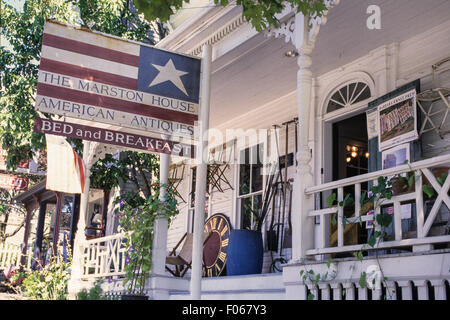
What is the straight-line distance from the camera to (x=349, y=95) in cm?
775

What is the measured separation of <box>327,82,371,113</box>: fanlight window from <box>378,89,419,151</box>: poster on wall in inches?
23.0

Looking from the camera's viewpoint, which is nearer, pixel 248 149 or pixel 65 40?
pixel 65 40

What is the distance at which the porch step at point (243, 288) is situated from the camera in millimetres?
5984

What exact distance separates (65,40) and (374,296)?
156 inches

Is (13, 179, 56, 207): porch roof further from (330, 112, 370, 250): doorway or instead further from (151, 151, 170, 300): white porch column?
(330, 112, 370, 250): doorway

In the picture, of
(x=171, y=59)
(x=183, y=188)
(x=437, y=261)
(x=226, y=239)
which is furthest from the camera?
(x=183, y=188)

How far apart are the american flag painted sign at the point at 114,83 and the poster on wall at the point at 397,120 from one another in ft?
7.23

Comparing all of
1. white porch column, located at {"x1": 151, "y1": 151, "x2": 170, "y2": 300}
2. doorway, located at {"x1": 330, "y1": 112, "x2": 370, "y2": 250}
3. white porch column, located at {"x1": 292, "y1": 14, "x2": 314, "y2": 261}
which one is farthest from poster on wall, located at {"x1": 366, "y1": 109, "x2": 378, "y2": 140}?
white porch column, located at {"x1": 151, "y1": 151, "x2": 170, "y2": 300}

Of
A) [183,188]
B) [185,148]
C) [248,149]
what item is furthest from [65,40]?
[183,188]

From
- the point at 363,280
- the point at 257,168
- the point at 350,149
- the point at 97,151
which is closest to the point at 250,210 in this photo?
the point at 257,168

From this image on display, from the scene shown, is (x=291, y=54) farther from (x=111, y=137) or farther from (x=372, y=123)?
(x=111, y=137)

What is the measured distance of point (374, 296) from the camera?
466 cm

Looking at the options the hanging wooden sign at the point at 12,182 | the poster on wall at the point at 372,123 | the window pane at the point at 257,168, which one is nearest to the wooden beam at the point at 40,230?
the hanging wooden sign at the point at 12,182

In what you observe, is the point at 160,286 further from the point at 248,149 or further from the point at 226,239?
the point at 248,149
